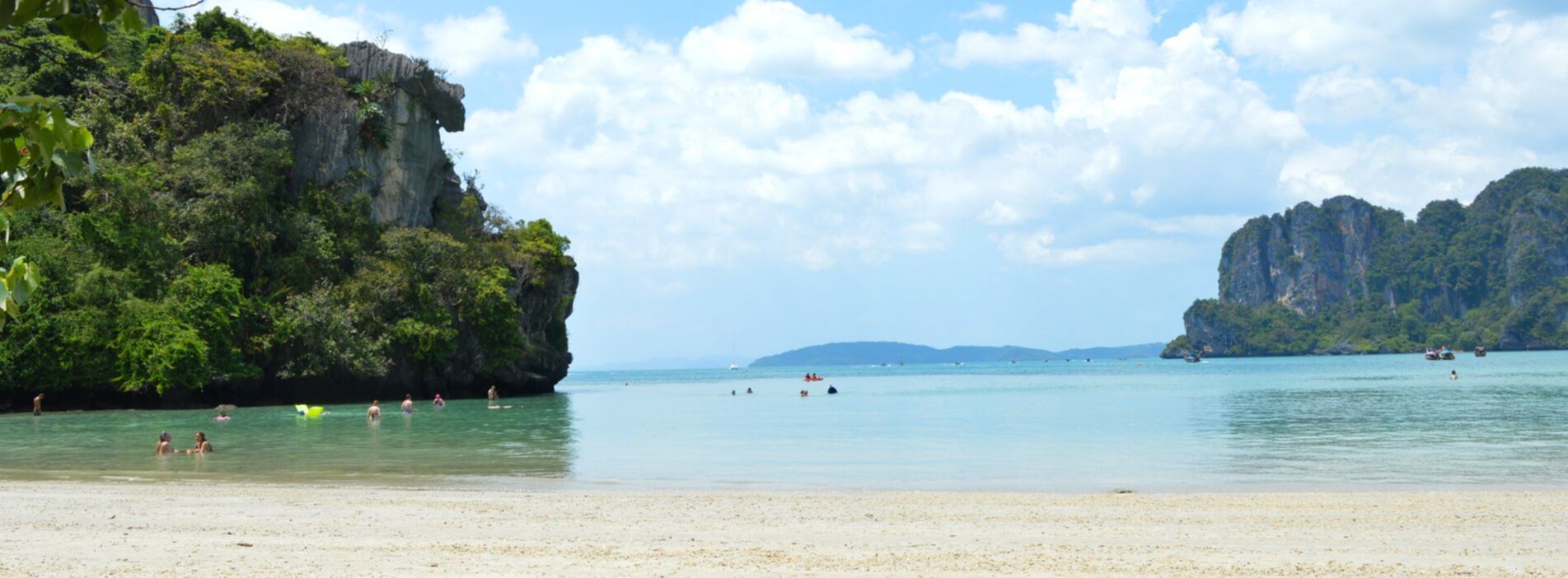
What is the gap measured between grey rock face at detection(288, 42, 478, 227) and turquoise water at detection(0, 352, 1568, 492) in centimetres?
1187

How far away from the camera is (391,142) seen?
2207 inches

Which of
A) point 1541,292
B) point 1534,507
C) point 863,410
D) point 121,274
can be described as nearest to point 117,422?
point 121,274

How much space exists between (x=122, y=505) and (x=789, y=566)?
895 cm

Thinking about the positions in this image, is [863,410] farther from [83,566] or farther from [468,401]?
[83,566]

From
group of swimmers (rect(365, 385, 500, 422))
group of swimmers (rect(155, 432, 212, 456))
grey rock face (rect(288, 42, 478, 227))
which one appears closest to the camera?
group of swimmers (rect(155, 432, 212, 456))

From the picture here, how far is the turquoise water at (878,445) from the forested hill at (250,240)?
9.61 ft

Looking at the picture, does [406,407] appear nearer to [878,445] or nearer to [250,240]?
[250,240]

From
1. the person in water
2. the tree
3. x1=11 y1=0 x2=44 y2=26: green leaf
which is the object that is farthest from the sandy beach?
the person in water

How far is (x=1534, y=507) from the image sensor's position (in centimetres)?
1355

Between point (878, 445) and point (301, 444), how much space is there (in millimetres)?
13010

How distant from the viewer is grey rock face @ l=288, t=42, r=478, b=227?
52.2 meters

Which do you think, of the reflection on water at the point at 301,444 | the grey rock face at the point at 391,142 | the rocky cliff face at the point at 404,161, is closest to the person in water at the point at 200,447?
the reflection on water at the point at 301,444

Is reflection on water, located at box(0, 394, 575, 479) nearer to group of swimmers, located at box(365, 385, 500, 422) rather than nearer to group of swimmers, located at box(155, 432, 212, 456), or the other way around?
group of swimmers, located at box(155, 432, 212, 456)

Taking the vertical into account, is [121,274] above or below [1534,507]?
above
